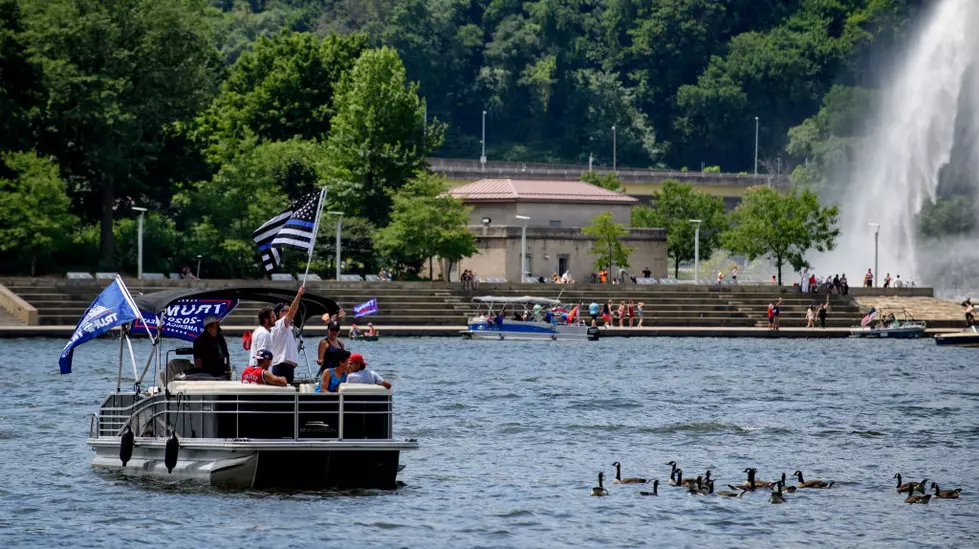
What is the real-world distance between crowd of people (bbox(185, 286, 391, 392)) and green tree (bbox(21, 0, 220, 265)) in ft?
166

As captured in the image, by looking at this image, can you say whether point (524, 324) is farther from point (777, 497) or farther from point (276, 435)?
point (276, 435)

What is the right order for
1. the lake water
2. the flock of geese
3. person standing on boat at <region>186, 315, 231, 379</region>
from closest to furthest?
the lake water → person standing on boat at <region>186, 315, 231, 379</region> → the flock of geese

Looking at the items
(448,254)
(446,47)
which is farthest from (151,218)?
(446,47)

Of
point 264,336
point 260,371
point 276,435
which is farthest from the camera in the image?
point 264,336

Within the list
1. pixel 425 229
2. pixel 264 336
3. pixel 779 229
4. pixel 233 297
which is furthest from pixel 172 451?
pixel 779 229

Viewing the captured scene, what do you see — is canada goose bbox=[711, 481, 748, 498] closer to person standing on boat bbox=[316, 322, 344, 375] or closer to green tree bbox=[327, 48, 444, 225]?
person standing on boat bbox=[316, 322, 344, 375]

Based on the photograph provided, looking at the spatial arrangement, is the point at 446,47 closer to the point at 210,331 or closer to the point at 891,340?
the point at 891,340

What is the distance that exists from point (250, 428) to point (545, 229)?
6616 cm

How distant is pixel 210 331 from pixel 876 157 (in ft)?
324

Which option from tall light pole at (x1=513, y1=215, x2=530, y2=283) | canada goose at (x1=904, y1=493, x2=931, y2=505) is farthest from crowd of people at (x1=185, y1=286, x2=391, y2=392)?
tall light pole at (x1=513, y1=215, x2=530, y2=283)

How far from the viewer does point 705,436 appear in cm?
3541

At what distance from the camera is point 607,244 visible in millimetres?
90125

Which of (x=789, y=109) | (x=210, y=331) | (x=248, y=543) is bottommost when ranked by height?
(x=248, y=543)

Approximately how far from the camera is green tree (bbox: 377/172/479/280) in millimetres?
83500
